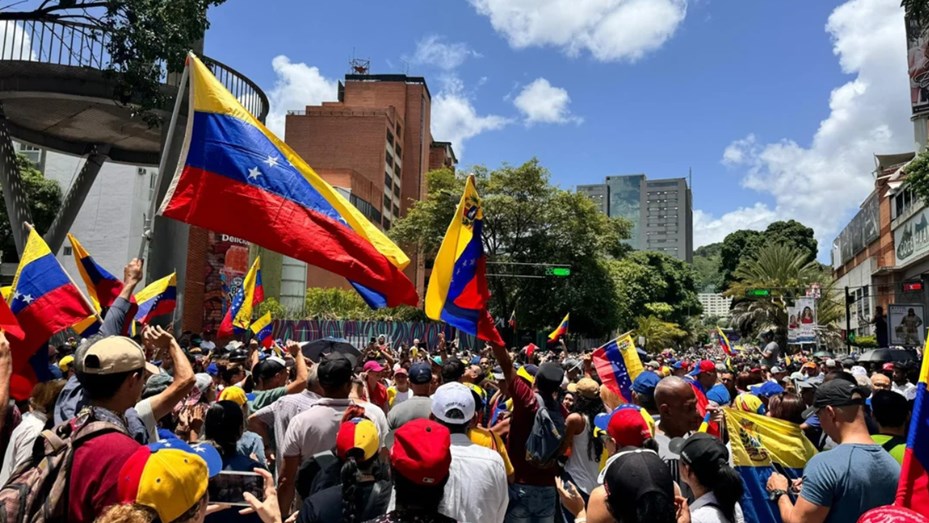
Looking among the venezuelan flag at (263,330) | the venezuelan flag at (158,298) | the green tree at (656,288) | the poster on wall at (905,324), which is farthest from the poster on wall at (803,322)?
the venezuelan flag at (158,298)

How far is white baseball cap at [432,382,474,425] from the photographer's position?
3562mm

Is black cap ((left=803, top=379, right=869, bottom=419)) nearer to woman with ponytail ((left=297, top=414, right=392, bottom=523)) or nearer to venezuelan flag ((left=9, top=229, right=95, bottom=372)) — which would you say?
woman with ponytail ((left=297, top=414, right=392, bottom=523))

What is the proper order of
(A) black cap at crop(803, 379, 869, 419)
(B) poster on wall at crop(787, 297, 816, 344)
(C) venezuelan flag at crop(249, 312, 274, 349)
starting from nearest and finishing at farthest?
1. (A) black cap at crop(803, 379, 869, 419)
2. (C) venezuelan flag at crop(249, 312, 274, 349)
3. (B) poster on wall at crop(787, 297, 816, 344)

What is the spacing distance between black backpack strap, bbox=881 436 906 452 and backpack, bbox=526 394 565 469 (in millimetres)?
1973

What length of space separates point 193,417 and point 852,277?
181 ft

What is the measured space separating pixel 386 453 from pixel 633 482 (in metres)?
1.96

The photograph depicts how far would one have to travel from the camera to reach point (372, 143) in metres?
66.9

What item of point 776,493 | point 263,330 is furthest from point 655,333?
point 776,493

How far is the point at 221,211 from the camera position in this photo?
18.1 ft

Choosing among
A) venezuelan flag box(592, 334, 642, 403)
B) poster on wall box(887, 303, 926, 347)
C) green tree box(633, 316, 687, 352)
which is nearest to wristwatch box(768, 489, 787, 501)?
venezuelan flag box(592, 334, 642, 403)

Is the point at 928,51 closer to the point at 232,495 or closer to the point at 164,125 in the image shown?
the point at 164,125

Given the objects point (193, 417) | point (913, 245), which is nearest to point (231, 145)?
point (193, 417)

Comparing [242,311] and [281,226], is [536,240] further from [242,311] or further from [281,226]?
[281,226]

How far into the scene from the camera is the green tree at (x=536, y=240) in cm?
3922
